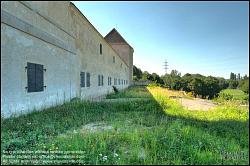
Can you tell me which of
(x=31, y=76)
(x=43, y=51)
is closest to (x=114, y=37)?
(x=43, y=51)

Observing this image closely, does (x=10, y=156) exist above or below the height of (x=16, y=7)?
below

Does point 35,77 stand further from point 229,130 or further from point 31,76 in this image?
point 229,130

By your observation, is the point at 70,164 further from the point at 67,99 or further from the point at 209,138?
the point at 67,99

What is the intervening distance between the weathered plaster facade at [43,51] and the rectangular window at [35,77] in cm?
17

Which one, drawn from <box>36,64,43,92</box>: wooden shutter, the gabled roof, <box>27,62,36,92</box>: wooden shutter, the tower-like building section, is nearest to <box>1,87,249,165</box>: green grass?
<box>27,62,36,92</box>: wooden shutter

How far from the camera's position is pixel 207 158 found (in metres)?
4.02

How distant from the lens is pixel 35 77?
27.4 feet

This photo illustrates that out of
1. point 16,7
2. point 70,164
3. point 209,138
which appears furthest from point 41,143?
point 16,7

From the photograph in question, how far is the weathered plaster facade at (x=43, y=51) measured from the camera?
6801 mm

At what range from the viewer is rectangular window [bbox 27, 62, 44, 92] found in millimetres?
7957

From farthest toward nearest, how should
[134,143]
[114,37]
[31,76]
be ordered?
Answer: 1. [114,37]
2. [31,76]
3. [134,143]

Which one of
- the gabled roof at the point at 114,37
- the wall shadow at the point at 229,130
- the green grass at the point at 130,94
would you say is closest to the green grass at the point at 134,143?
the wall shadow at the point at 229,130

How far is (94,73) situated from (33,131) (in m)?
12.6

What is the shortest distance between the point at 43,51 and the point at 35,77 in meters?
1.12
